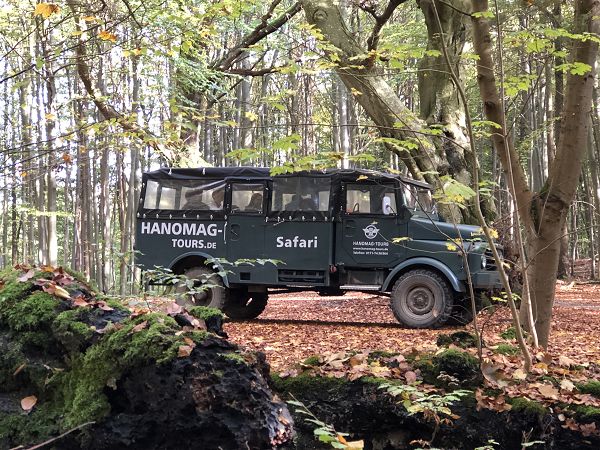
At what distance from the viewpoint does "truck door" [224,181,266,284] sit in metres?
9.53

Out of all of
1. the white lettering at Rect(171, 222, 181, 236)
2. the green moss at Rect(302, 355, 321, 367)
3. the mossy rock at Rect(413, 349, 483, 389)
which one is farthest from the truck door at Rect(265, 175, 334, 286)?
the mossy rock at Rect(413, 349, 483, 389)

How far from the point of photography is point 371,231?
9164 mm

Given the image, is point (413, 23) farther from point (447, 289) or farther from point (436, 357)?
point (436, 357)

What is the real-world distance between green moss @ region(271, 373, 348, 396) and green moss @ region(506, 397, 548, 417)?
1.04 meters

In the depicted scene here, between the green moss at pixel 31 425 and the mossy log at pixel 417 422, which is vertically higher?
the green moss at pixel 31 425

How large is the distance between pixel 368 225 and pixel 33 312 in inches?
259

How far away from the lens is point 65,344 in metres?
3.02

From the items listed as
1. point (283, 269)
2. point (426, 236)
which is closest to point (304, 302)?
point (283, 269)

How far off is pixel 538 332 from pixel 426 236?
3.81 metres

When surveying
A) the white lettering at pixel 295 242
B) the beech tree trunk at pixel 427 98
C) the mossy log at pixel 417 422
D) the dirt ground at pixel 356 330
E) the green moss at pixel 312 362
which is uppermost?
the beech tree trunk at pixel 427 98

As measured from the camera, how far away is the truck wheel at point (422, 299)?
8.80 meters

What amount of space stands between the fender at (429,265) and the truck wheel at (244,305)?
7.88ft

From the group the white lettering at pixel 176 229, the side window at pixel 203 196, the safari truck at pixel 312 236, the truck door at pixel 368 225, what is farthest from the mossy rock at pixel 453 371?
the white lettering at pixel 176 229

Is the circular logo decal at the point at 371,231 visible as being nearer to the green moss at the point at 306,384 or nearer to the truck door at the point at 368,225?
the truck door at the point at 368,225
